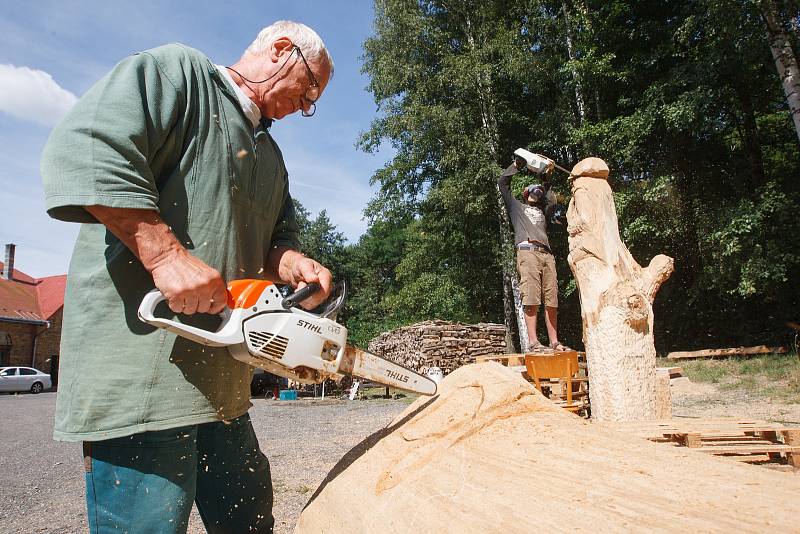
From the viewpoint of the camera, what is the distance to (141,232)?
3.40ft

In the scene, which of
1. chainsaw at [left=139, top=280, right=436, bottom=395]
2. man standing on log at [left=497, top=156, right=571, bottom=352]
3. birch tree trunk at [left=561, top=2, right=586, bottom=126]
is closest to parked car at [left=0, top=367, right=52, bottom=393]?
man standing on log at [left=497, top=156, right=571, bottom=352]

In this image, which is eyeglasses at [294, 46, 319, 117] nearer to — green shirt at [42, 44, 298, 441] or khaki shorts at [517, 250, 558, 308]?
green shirt at [42, 44, 298, 441]

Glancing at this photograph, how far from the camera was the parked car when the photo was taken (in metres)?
17.8

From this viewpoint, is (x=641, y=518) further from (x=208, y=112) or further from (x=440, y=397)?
(x=208, y=112)

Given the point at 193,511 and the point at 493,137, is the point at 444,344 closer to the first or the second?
the point at 493,137

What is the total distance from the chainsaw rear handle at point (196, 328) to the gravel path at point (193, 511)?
1963 mm

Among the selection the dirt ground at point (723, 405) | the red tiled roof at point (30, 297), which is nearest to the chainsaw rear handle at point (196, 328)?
the dirt ground at point (723, 405)

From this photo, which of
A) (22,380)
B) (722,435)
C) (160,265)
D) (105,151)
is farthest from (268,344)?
(22,380)

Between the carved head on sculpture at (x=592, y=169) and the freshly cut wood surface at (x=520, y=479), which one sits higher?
the carved head on sculpture at (x=592, y=169)

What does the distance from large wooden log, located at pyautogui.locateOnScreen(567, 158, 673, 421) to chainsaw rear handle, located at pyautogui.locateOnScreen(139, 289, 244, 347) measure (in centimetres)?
252

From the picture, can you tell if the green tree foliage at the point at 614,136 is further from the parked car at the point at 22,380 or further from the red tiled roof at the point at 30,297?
the red tiled roof at the point at 30,297

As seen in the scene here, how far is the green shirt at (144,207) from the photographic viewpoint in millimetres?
1019

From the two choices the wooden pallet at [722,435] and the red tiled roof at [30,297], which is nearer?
the wooden pallet at [722,435]

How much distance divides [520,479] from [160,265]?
86 cm
